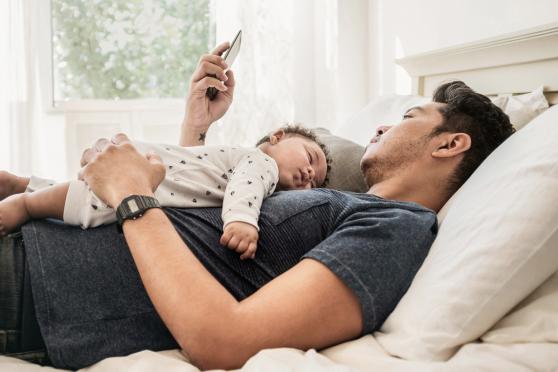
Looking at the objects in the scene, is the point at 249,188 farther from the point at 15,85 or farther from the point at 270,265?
the point at 15,85

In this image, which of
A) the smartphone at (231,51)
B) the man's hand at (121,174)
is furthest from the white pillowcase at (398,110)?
the man's hand at (121,174)

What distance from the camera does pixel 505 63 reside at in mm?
1697

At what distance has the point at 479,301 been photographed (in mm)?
872

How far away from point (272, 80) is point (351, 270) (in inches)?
108

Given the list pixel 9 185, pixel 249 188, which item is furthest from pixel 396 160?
pixel 9 185

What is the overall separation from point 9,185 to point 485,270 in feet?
4.14

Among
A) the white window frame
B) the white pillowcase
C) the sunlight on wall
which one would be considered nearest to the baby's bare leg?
the white pillowcase

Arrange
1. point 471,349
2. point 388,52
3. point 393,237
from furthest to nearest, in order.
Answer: point 388,52
point 393,237
point 471,349

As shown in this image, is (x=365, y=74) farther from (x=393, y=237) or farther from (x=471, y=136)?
(x=393, y=237)

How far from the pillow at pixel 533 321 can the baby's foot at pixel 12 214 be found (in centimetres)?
97

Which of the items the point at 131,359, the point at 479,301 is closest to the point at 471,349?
the point at 479,301

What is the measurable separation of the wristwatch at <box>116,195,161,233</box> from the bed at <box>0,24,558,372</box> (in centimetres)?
25

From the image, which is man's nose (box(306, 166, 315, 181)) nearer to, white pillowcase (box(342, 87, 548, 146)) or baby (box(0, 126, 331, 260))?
baby (box(0, 126, 331, 260))

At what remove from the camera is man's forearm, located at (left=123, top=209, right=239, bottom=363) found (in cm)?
87
